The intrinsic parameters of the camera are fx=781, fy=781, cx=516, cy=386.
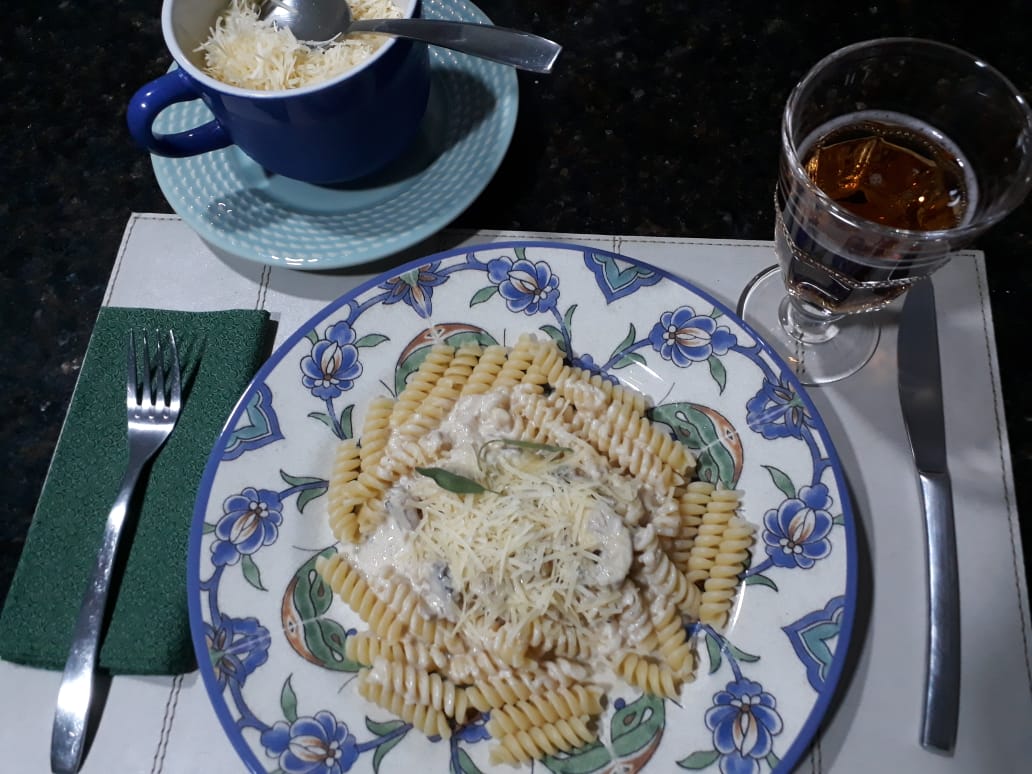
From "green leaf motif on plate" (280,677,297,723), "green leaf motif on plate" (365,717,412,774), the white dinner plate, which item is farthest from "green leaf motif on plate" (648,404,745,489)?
"green leaf motif on plate" (280,677,297,723)

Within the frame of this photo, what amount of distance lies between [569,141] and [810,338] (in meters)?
0.81

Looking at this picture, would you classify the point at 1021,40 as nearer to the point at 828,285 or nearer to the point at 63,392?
the point at 828,285

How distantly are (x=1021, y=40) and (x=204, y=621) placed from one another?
2473 millimetres

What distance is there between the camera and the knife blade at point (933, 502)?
4.49 feet

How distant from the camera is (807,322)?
5.70ft

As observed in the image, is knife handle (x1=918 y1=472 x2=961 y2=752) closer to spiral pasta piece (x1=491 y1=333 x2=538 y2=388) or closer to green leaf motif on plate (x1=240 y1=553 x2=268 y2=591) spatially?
spiral pasta piece (x1=491 y1=333 x2=538 y2=388)

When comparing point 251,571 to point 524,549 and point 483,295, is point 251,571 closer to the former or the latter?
point 524,549

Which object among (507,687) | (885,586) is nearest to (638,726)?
(507,687)

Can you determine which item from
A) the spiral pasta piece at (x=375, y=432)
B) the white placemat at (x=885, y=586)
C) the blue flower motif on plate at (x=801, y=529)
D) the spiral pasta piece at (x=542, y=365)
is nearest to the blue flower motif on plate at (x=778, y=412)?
the blue flower motif on plate at (x=801, y=529)

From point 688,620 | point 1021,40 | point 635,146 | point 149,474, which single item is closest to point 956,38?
point 1021,40

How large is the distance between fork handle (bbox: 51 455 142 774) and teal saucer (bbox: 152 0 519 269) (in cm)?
68

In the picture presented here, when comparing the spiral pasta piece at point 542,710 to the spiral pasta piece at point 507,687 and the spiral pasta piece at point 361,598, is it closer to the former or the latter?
the spiral pasta piece at point 507,687

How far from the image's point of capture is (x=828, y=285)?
1538mm

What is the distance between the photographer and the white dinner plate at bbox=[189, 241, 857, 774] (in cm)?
127
